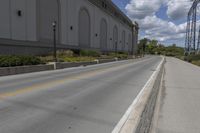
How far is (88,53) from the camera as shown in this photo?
1662 inches

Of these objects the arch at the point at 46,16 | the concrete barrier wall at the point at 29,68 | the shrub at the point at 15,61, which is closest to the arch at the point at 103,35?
the arch at the point at 46,16

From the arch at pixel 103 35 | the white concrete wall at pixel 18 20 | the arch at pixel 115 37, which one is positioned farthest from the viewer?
the arch at pixel 115 37

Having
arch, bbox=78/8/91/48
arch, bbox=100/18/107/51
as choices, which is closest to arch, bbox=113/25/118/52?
arch, bbox=100/18/107/51

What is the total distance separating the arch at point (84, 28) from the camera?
45.4 metres

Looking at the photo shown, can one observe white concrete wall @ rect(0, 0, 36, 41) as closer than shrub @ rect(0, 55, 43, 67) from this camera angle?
No

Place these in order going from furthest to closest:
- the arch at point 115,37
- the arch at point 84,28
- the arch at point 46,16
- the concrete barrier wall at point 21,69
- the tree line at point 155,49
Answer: the tree line at point 155,49 < the arch at point 115,37 < the arch at point 84,28 < the arch at point 46,16 < the concrete barrier wall at point 21,69

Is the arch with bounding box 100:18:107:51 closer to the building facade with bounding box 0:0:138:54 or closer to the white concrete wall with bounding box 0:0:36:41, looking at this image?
the building facade with bounding box 0:0:138:54

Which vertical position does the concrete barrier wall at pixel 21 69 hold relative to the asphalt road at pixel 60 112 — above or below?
above

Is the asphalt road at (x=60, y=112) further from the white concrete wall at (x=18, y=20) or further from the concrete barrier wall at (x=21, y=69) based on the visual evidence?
the white concrete wall at (x=18, y=20)

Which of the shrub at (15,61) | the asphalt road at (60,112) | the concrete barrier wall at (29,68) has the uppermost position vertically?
the shrub at (15,61)

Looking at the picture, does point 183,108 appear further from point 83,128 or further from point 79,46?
point 79,46

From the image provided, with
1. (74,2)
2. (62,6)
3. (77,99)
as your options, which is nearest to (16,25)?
(62,6)

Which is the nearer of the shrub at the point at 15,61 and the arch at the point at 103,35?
the shrub at the point at 15,61

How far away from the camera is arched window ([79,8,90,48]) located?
4551 centimetres
